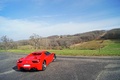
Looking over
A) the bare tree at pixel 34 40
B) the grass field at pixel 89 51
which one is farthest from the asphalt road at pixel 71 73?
the bare tree at pixel 34 40

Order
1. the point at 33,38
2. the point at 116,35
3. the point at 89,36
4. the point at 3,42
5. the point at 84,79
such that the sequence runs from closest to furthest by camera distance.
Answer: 1. the point at 84,79
2. the point at 33,38
3. the point at 3,42
4. the point at 116,35
5. the point at 89,36

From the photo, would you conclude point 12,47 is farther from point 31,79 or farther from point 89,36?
point 31,79

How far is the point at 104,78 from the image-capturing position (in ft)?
25.7

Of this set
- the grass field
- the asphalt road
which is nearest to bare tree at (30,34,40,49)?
the grass field

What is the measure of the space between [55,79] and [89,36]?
78.4 metres

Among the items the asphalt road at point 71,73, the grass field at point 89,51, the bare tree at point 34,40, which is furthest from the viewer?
the bare tree at point 34,40

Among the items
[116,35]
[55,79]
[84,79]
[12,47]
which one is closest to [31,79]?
[55,79]

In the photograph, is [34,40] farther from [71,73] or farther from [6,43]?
[71,73]

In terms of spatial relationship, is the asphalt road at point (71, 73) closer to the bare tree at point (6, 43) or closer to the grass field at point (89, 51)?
the grass field at point (89, 51)

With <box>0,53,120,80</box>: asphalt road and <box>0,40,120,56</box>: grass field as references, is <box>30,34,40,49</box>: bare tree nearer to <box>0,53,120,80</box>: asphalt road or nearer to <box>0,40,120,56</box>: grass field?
<box>0,40,120,56</box>: grass field

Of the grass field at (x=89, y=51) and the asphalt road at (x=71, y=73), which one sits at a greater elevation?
the asphalt road at (x=71, y=73)

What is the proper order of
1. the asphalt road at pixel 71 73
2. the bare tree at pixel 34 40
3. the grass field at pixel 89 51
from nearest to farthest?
1. the asphalt road at pixel 71 73
2. the grass field at pixel 89 51
3. the bare tree at pixel 34 40

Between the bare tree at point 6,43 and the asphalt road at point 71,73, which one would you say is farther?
the bare tree at point 6,43

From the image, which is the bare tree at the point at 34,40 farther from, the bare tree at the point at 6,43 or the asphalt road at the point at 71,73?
the asphalt road at the point at 71,73
